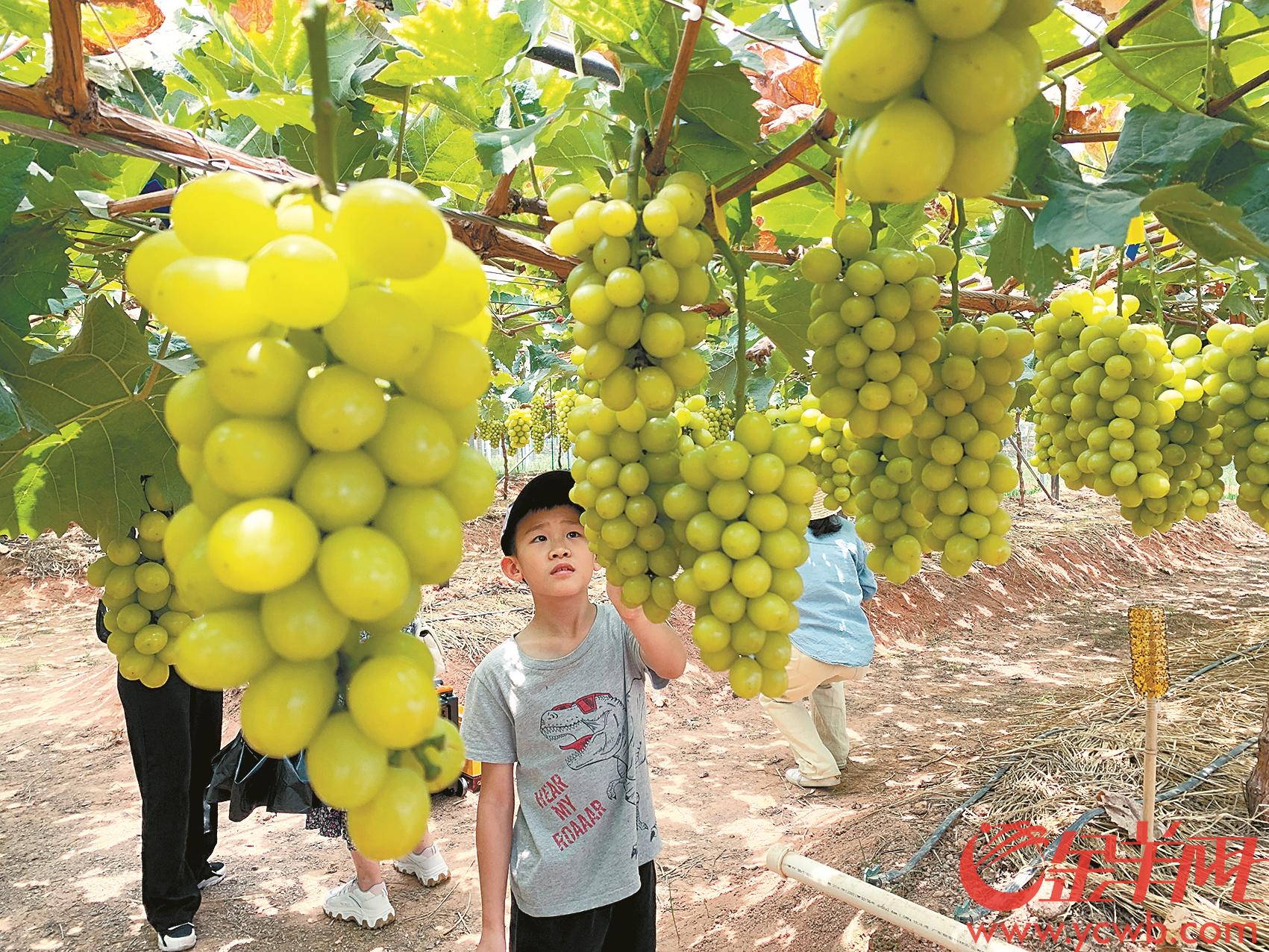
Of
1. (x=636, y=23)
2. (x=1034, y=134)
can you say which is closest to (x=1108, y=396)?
(x=1034, y=134)

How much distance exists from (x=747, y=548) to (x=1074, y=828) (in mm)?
3098

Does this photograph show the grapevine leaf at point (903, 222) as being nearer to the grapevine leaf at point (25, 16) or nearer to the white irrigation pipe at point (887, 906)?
the grapevine leaf at point (25, 16)

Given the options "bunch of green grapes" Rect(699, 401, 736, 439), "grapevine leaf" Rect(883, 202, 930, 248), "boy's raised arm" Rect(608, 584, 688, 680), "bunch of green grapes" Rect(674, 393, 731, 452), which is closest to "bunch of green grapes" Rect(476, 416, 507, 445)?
"bunch of green grapes" Rect(699, 401, 736, 439)

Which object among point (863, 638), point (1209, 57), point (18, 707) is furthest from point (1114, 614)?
point (18, 707)

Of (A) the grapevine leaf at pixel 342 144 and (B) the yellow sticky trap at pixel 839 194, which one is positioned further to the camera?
(A) the grapevine leaf at pixel 342 144

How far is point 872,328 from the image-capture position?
1176mm

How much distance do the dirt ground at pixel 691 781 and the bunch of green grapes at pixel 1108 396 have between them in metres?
2.16

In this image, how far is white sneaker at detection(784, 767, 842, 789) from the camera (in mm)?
5426

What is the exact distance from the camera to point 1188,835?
128 inches

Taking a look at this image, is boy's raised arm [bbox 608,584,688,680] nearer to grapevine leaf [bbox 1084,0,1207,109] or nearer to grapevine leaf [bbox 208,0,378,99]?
grapevine leaf [bbox 208,0,378,99]

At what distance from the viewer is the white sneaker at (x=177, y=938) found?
3719 mm

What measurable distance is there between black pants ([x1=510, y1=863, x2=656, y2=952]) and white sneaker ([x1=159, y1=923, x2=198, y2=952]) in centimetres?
210

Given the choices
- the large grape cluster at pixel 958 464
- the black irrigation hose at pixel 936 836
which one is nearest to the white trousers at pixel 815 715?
the black irrigation hose at pixel 936 836

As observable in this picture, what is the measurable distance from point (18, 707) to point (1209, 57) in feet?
29.1
